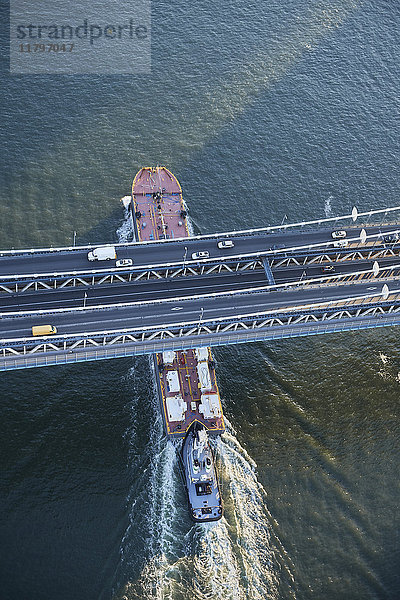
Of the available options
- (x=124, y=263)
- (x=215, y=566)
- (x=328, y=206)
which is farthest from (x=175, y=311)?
(x=328, y=206)

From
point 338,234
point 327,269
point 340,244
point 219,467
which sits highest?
point 338,234

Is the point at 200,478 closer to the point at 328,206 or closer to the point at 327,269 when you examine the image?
the point at 327,269

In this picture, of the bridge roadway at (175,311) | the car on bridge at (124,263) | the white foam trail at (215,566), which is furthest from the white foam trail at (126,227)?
the white foam trail at (215,566)

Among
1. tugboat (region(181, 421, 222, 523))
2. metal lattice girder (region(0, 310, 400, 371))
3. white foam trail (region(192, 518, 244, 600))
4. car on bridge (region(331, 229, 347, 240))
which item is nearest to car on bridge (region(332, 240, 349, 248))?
car on bridge (region(331, 229, 347, 240))

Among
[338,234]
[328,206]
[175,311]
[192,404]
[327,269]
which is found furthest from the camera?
[328,206]

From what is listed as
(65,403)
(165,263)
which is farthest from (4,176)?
(65,403)

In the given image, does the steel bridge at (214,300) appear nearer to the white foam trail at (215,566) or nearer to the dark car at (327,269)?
the dark car at (327,269)

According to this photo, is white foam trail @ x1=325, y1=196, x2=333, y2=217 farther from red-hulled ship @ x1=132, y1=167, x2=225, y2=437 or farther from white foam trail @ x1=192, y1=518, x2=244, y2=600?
white foam trail @ x1=192, y1=518, x2=244, y2=600
